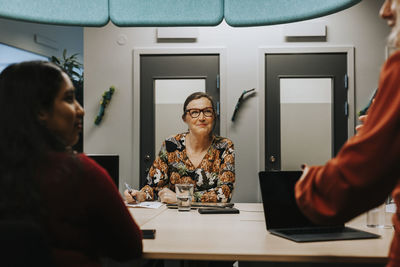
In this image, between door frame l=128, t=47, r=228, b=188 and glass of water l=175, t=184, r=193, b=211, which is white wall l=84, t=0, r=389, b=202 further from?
glass of water l=175, t=184, r=193, b=211

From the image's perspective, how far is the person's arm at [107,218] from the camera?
98 cm

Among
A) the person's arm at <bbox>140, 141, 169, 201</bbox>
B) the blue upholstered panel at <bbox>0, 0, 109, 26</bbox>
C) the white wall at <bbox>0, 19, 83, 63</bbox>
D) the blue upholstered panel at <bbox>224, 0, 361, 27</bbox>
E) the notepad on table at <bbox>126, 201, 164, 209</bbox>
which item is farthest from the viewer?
the white wall at <bbox>0, 19, 83, 63</bbox>

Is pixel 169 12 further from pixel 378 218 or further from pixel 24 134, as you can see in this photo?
pixel 378 218

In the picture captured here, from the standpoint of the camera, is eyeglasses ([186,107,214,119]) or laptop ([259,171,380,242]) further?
eyeglasses ([186,107,214,119])

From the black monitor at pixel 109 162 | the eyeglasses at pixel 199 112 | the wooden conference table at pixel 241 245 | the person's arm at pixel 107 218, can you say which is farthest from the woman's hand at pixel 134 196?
the person's arm at pixel 107 218

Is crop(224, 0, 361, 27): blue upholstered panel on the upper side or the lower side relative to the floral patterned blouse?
upper

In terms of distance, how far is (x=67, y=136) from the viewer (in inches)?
42.4

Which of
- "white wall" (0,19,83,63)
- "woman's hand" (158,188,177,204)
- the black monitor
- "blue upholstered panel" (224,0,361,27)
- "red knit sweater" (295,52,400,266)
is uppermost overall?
"white wall" (0,19,83,63)

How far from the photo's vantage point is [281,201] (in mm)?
1503

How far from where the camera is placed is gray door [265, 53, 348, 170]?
12.6ft

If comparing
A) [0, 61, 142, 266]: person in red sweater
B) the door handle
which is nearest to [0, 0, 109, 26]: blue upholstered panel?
[0, 61, 142, 266]: person in red sweater

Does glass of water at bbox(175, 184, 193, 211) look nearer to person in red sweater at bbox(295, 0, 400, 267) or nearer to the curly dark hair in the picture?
the curly dark hair

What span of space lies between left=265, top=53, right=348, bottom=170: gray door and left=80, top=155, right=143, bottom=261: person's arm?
2870 mm

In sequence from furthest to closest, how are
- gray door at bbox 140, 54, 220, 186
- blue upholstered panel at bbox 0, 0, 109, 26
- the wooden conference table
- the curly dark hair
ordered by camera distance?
1. gray door at bbox 140, 54, 220, 186
2. blue upholstered panel at bbox 0, 0, 109, 26
3. the wooden conference table
4. the curly dark hair
